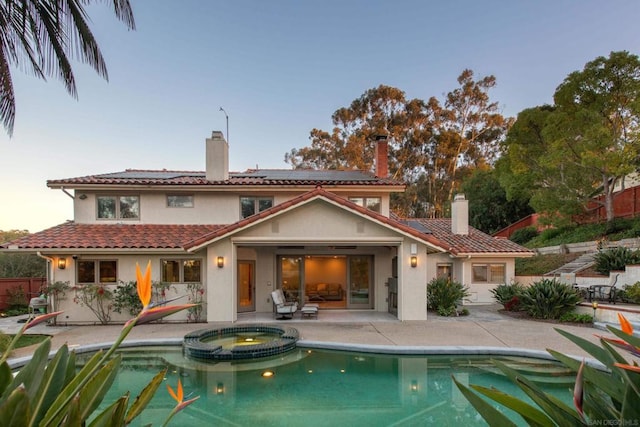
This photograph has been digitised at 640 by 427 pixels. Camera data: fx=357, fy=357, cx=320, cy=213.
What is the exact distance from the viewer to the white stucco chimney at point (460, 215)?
19.4 m

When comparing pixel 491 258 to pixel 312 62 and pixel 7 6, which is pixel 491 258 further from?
pixel 7 6

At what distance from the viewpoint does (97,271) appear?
14.1 metres

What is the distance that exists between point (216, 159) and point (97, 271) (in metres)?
6.64

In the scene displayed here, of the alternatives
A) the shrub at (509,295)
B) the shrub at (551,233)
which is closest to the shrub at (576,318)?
the shrub at (509,295)

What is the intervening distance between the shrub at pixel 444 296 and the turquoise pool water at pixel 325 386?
5522mm

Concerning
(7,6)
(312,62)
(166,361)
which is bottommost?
(166,361)

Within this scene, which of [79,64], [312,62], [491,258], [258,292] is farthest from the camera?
[312,62]

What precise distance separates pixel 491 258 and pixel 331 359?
11934mm

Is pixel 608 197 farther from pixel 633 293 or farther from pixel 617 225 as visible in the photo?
pixel 633 293

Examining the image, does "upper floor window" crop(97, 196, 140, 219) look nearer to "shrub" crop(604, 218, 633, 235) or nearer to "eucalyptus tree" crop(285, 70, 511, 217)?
"eucalyptus tree" crop(285, 70, 511, 217)

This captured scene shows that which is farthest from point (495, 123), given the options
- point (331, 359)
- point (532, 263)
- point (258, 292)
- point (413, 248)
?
point (331, 359)

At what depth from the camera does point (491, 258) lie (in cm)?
1805

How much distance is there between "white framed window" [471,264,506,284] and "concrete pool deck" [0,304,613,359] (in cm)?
313

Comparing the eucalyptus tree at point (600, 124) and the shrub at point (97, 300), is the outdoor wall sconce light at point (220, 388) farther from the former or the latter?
the eucalyptus tree at point (600, 124)
